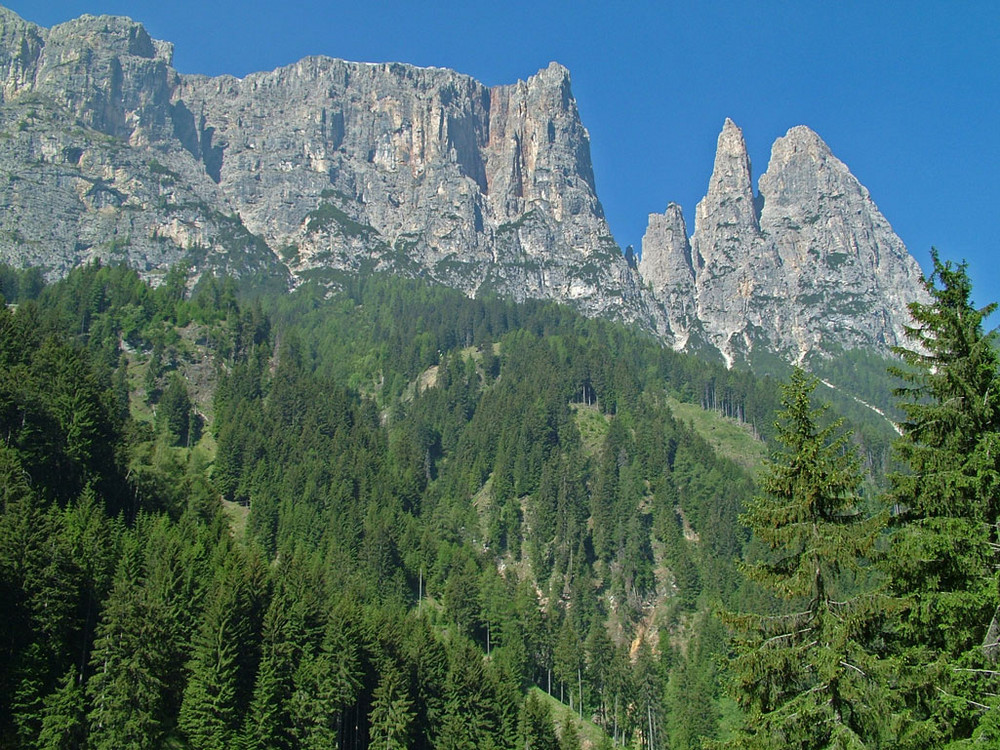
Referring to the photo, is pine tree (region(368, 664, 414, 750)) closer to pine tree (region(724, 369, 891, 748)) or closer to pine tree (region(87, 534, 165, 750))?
pine tree (region(87, 534, 165, 750))

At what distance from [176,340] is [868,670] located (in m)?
142

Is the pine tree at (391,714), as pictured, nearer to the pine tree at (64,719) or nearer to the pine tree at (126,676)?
the pine tree at (126,676)

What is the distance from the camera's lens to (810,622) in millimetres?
19141

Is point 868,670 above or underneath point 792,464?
underneath

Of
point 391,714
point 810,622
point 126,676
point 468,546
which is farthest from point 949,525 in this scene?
point 468,546

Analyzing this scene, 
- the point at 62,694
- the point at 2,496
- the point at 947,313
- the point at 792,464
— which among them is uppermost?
the point at 947,313

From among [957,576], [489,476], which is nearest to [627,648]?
[489,476]

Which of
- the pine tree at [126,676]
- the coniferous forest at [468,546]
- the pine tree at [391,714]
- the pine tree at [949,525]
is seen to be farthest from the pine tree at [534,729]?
the pine tree at [949,525]

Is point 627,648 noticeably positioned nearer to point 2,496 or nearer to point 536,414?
point 536,414

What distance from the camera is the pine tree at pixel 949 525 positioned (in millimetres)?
17750

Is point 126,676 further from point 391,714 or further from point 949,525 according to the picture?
point 949,525

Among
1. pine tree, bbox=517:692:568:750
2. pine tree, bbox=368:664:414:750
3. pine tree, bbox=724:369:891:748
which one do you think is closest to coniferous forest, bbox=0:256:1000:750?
pine tree, bbox=724:369:891:748

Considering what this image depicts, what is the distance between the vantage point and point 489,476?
156625 mm

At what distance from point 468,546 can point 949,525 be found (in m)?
107
